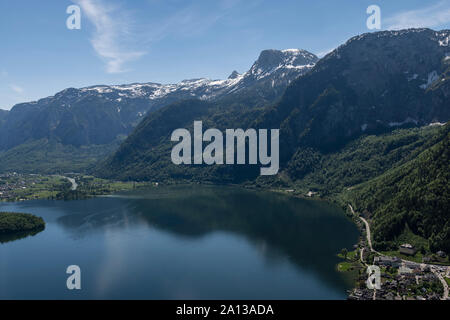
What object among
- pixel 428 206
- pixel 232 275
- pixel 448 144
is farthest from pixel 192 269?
pixel 448 144

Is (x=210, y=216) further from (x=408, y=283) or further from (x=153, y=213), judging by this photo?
(x=408, y=283)

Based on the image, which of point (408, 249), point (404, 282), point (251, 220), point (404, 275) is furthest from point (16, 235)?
point (408, 249)

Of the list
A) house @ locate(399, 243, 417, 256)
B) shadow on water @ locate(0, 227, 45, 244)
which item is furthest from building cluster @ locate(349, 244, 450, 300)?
shadow on water @ locate(0, 227, 45, 244)

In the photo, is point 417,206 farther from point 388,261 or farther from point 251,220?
point 251,220

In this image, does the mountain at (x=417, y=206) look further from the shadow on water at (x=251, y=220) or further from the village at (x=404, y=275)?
the shadow on water at (x=251, y=220)

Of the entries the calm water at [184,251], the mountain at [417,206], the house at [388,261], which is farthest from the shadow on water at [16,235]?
the mountain at [417,206]

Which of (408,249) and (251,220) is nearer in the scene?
(408,249)
